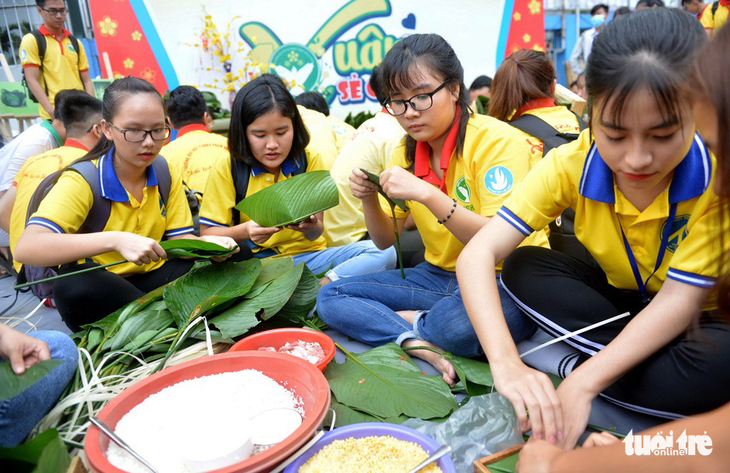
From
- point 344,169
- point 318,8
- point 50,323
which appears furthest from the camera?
point 318,8

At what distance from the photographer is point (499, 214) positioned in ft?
4.27

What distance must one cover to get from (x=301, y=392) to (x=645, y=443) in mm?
715

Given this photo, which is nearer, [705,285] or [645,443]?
[645,443]

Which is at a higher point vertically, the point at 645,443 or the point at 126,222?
the point at 126,222

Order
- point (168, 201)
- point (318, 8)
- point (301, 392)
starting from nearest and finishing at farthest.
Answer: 1. point (301, 392)
2. point (168, 201)
3. point (318, 8)

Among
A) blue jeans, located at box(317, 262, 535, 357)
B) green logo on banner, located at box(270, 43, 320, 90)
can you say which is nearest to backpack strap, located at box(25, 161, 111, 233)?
blue jeans, located at box(317, 262, 535, 357)

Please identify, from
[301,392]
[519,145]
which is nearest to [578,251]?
[519,145]

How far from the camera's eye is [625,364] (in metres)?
1.05

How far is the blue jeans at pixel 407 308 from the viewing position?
1.51 meters

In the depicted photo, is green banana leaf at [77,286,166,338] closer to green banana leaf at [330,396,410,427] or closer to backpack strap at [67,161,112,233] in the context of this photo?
backpack strap at [67,161,112,233]

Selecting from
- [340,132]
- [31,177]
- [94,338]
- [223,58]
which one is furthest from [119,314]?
[223,58]

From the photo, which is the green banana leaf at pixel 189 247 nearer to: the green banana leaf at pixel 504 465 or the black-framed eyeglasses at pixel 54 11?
the green banana leaf at pixel 504 465

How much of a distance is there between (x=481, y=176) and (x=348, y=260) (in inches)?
33.5

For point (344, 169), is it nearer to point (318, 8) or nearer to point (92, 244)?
point (92, 244)
